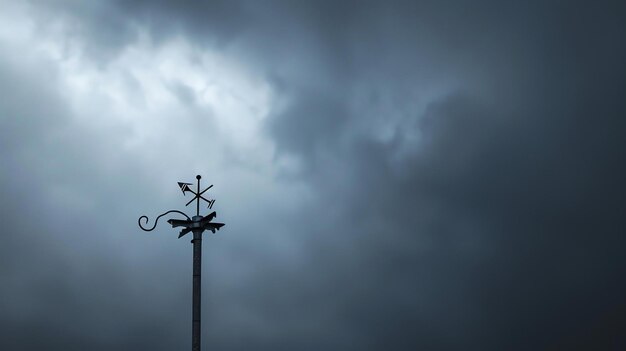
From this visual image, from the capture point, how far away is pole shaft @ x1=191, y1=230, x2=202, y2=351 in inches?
955

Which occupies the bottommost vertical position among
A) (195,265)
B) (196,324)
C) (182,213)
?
(196,324)

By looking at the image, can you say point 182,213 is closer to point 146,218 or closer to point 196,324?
point 146,218

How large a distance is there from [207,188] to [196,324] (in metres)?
4.98

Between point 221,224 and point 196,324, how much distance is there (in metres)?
3.58

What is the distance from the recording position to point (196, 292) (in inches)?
978

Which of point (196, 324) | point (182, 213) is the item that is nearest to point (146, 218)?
point (182, 213)

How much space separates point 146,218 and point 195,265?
143 inches

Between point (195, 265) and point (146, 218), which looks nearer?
point (195, 265)

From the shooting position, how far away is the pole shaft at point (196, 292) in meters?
24.3

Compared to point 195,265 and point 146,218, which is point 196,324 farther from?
point 146,218

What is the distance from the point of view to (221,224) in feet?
83.9

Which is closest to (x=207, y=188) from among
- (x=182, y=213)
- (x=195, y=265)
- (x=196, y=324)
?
(x=182, y=213)

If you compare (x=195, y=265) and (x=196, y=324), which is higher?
(x=195, y=265)

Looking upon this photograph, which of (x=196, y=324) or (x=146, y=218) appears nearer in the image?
(x=196, y=324)
